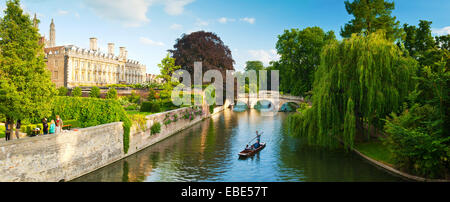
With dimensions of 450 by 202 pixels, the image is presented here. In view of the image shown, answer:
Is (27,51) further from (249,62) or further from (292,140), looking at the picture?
(249,62)

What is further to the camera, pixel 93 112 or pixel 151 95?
pixel 151 95

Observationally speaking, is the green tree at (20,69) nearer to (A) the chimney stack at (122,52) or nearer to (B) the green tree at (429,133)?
(B) the green tree at (429,133)

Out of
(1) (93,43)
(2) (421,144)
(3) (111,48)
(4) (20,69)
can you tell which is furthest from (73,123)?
(3) (111,48)

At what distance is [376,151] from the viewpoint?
18922 millimetres

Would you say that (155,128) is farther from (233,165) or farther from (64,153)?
(64,153)

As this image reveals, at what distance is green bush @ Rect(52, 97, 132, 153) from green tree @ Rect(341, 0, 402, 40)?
24.2m

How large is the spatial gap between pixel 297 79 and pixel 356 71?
33.1 m

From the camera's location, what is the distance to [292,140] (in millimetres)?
25891

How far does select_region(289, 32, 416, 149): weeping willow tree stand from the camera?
17938 millimetres

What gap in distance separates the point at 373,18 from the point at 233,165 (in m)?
22.9

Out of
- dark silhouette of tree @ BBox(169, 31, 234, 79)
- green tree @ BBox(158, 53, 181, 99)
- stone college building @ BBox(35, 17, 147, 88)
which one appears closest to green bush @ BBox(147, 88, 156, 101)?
green tree @ BBox(158, 53, 181, 99)

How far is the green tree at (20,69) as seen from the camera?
13.2 meters

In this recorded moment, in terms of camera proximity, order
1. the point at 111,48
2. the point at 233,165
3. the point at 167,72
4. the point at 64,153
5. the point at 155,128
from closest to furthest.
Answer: the point at 64,153 < the point at 233,165 < the point at 155,128 < the point at 167,72 < the point at 111,48

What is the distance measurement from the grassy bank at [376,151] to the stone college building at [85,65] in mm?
62081
